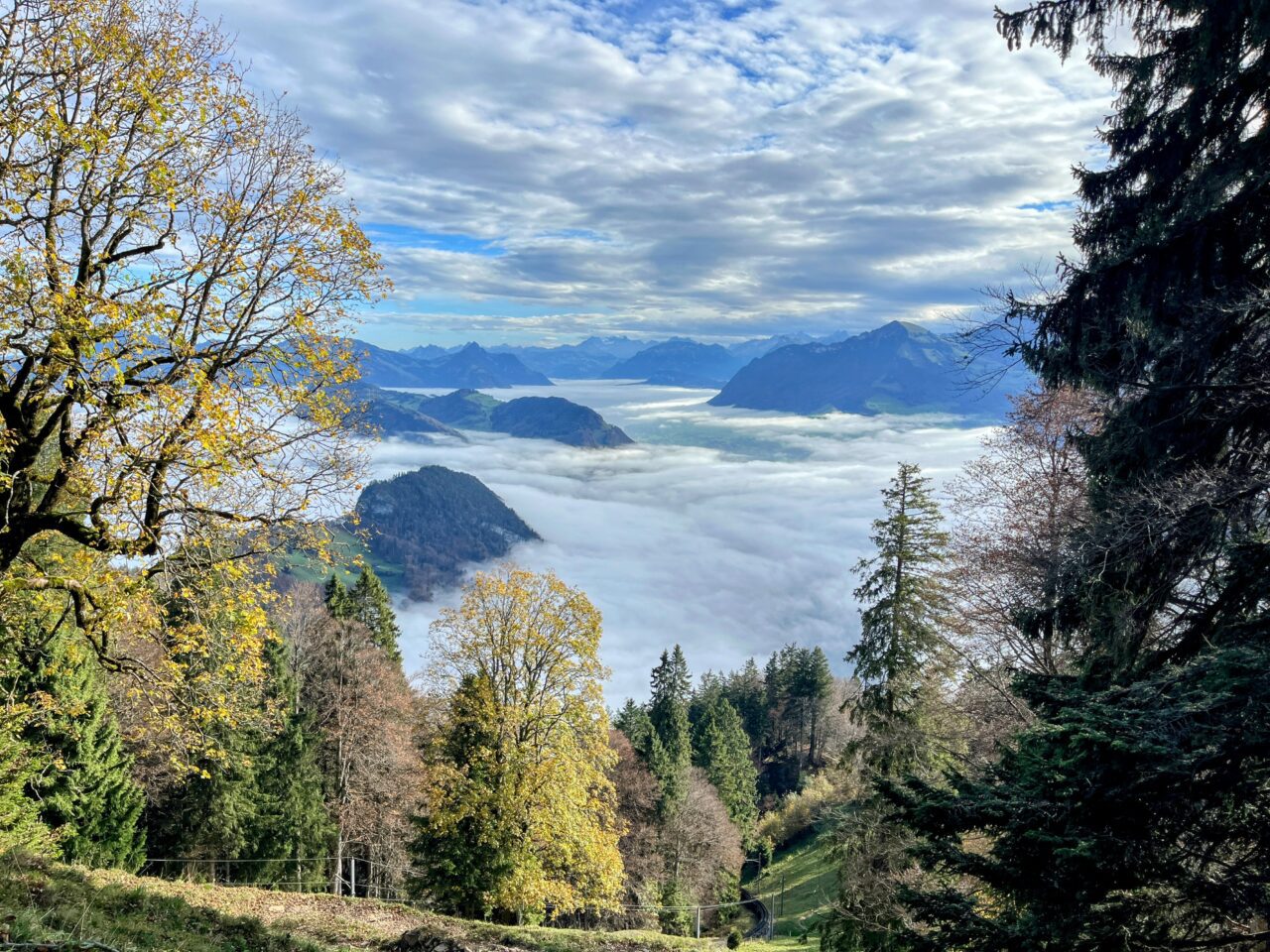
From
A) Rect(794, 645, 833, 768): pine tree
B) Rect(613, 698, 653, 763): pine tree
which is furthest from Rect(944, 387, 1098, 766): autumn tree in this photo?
Rect(794, 645, 833, 768): pine tree

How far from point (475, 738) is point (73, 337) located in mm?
15195

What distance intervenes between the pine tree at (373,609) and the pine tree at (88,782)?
61.6 ft

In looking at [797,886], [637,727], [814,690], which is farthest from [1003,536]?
[814,690]

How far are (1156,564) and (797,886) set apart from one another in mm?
50417

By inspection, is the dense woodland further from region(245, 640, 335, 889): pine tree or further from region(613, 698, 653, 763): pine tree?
region(613, 698, 653, 763): pine tree

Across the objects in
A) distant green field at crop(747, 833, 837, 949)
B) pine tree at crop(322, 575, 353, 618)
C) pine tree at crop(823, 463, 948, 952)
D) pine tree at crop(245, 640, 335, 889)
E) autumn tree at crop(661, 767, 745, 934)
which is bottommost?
distant green field at crop(747, 833, 837, 949)

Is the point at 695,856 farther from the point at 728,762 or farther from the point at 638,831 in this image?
the point at 728,762

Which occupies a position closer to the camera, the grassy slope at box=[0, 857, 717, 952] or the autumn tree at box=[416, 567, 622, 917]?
the grassy slope at box=[0, 857, 717, 952]

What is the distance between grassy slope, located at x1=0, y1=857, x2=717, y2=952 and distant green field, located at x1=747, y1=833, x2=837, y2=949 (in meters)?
25.7

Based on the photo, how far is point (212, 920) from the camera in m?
11.2

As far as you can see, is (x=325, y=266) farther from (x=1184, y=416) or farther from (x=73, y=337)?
(x=1184, y=416)

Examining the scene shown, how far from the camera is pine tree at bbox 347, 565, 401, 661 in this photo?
131ft

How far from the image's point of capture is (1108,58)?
9.87m

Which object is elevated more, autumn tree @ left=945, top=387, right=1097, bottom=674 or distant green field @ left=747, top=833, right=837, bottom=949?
autumn tree @ left=945, top=387, right=1097, bottom=674
